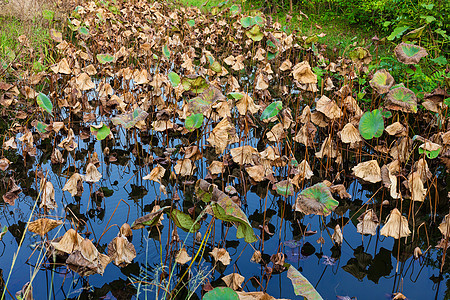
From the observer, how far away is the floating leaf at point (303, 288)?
4.18 ft

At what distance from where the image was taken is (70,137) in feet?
9.06

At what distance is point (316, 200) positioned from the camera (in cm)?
188

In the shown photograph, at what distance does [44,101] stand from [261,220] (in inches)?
55.6

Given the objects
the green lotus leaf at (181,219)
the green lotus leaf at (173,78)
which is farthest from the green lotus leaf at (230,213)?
the green lotus leaf at (173,78)

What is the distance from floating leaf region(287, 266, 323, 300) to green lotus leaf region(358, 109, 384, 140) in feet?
4.17

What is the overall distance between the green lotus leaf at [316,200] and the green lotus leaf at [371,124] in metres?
0.67

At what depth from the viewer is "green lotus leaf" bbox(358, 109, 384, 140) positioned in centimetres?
234

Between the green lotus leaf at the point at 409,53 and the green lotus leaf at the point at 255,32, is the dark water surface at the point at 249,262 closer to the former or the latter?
the green lotus leaf at the point at 409,53

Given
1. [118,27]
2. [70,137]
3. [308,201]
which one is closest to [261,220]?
[308,201]

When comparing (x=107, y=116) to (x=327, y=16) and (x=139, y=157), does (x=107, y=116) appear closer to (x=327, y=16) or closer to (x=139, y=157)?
(x=139, y=157)

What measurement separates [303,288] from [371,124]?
51.9 inches

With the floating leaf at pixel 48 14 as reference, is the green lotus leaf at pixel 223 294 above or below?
above

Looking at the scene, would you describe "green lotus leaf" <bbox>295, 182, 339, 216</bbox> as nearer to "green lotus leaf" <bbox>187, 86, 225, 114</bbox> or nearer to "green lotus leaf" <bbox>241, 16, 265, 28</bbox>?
"green lotus leaf" <bbox>187, 86, 225, 114</bbox>

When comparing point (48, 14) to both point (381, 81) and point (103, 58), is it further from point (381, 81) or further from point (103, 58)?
point (381, 81)
